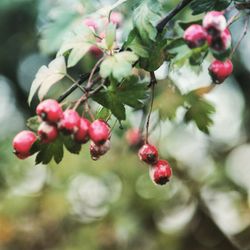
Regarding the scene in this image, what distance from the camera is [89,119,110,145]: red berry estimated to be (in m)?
0.97

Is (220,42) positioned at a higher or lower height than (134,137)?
higher

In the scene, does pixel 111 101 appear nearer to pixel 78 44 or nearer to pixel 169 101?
pixel 78 44

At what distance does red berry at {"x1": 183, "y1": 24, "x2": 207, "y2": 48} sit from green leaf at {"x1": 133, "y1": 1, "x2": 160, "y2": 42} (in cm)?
13

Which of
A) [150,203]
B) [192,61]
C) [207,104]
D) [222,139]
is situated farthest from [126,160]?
[192,61]

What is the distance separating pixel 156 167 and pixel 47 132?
389 millimetres

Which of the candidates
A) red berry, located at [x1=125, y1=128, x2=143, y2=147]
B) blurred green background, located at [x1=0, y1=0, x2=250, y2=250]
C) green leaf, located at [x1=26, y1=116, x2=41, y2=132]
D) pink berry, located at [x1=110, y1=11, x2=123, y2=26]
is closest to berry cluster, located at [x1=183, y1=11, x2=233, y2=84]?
green leaf, located at [x1=26, y1=116, x2=41, y2=132]

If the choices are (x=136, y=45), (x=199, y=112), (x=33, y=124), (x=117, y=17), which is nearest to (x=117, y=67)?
(x=136, y=45)

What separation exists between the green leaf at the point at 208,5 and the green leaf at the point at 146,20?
84 mm

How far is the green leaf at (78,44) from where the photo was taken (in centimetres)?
101

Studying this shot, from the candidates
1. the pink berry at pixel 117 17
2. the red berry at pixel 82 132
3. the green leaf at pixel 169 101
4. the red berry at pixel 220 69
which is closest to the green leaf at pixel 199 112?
the green leaf at pixel 169 101

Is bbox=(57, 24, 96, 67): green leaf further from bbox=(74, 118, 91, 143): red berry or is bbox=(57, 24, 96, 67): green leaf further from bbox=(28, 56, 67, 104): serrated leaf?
bbox=(74, 118, 91, 143): red berry

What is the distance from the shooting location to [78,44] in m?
1.02

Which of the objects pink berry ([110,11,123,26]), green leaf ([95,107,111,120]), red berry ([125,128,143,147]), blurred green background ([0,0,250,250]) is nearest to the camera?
green leaf ([95,107,111,120])

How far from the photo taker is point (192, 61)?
3.03ft
